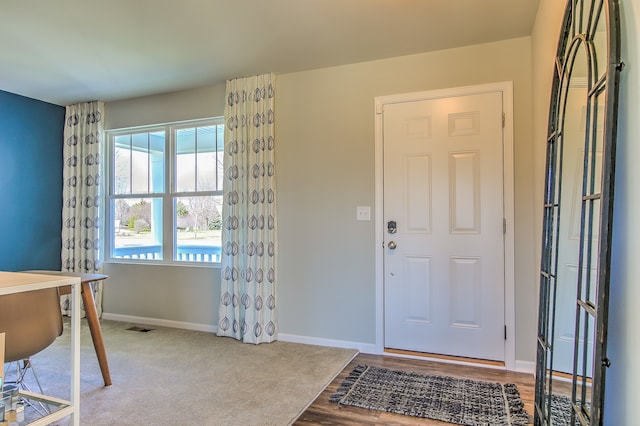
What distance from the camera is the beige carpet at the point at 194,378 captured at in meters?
2.17

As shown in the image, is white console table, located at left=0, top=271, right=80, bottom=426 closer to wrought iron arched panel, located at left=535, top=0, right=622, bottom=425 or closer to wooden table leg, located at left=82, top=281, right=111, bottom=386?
wooden table leg, located at left=82, top=281, right=111, bottom=386

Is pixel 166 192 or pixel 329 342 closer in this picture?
pixel 329 342

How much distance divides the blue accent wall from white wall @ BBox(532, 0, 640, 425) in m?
4.92

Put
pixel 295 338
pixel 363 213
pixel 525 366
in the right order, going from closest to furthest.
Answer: pixel 525 366, pixel 363 213, pixel 295 338

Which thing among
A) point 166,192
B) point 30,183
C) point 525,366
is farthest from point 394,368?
point 30,183

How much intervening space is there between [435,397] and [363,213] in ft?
4.82

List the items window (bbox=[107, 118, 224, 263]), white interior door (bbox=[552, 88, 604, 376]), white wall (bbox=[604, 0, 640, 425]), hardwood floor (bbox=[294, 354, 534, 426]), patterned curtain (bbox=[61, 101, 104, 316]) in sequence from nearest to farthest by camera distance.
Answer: white wall (bbox=[604, 0, 640, 425])
white interior door (bbox=[552, 88, 604, 376])
hardwood floor (bbox=[294, 354, 534, 426])
window (bbox=[107, 118, 224, 263])
patterned curtain (bbox=[61, 101, 104, 316])

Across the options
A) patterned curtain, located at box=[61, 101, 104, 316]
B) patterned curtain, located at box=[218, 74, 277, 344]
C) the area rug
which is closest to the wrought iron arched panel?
the area rug

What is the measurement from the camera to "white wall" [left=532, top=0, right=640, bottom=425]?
0.99 metres

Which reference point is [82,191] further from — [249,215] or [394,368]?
[394,368]

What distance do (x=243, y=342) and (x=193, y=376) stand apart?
771mm

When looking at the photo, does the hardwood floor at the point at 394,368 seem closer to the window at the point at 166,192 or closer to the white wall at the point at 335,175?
the white wall at the point at 335,175

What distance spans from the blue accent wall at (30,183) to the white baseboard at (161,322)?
95 cm

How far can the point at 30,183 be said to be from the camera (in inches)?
165
